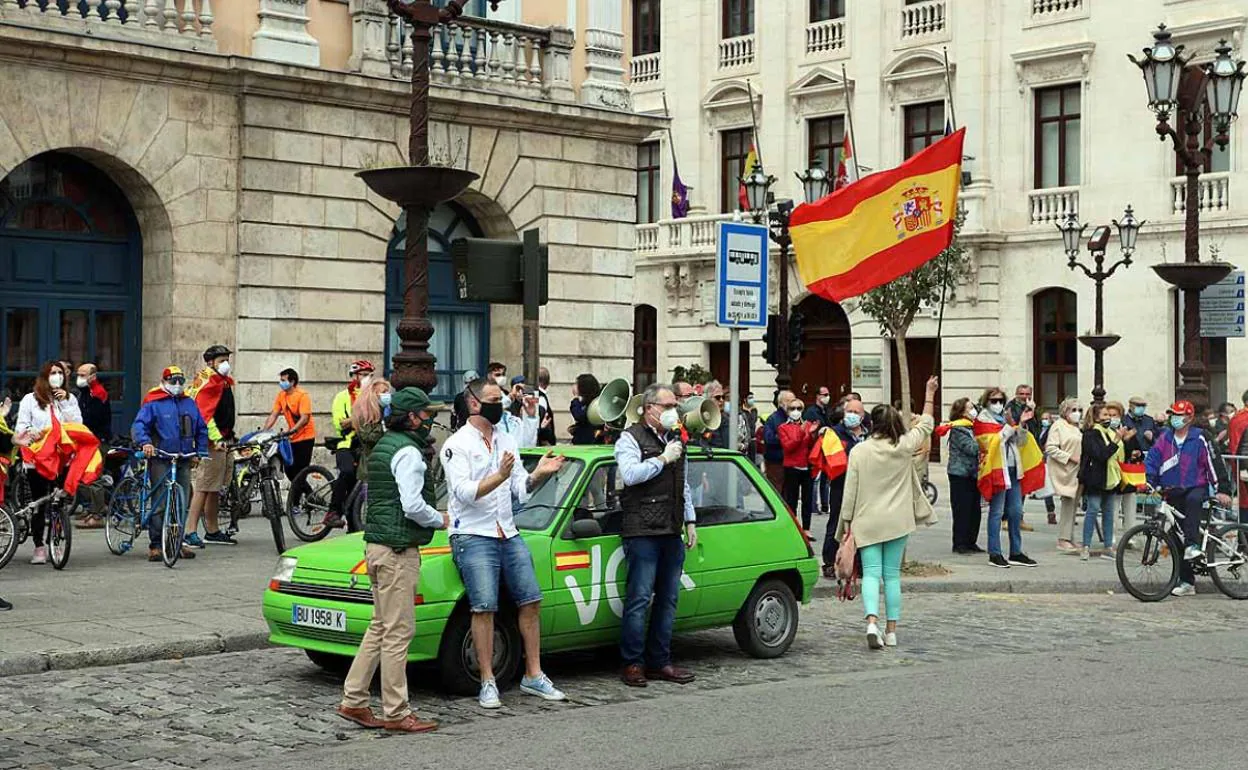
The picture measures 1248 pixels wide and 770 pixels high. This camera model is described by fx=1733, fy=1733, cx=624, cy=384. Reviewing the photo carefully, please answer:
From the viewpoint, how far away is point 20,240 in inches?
774

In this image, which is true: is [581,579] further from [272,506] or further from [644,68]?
[644,68]

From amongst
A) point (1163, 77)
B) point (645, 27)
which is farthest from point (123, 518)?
point (645, 27)

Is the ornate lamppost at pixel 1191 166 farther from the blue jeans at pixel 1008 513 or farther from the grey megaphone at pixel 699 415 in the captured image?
the grey megaphone at pixel 699 415

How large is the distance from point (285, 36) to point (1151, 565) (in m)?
12.1

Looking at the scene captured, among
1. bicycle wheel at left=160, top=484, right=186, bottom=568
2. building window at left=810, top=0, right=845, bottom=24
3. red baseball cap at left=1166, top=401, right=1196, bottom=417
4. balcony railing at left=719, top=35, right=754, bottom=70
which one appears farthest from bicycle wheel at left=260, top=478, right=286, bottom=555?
balcony railing at left=719, top=35, right=754, bottom=70

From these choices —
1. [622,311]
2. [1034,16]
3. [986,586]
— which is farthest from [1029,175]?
[986,586]

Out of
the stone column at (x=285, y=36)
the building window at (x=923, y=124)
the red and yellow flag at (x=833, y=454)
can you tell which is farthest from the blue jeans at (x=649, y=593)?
the building window at (x=923, y=124)

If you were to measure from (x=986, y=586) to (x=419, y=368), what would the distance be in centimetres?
573

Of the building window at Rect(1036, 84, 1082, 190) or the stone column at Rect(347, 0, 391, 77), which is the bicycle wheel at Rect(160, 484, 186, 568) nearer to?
the stone column at Rect(347, 0, 391, 77)

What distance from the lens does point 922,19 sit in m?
40.7

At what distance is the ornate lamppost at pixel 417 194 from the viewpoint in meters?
13.0

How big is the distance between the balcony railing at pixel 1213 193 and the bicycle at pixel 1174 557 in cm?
2213

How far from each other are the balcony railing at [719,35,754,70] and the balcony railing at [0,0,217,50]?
2536cm

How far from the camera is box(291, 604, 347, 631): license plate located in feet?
31.0
